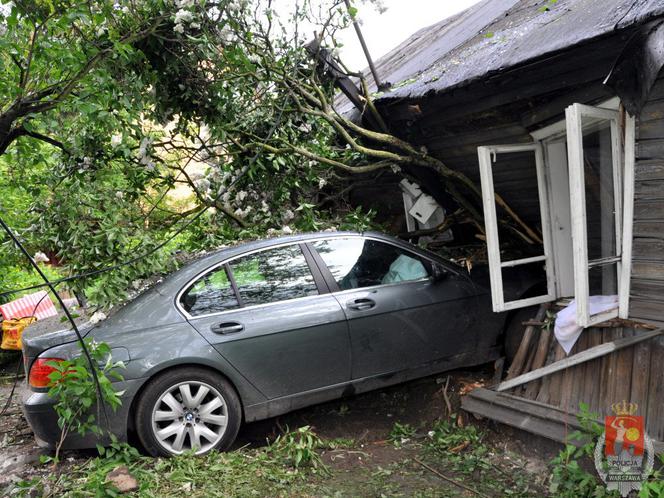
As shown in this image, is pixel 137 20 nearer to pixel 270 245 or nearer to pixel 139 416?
pixel 270 245

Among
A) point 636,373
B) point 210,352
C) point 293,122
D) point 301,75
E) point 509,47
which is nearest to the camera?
point 636,373

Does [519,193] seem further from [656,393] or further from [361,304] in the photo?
[656,393]

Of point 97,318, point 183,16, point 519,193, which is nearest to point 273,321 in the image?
point 97,318

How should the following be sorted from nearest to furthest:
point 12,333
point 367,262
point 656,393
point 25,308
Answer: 1. point 656,393
2. point 367,262
3. point 12,333
4. point 25,308

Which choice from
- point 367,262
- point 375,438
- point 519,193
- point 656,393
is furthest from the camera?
point 519,193

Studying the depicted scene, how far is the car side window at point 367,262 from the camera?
4.60 meters

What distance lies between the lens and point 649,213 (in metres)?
3.60

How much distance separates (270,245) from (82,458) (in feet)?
6.63

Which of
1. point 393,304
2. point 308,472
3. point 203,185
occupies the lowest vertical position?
point 308,472

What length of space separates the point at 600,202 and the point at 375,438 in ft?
8.18

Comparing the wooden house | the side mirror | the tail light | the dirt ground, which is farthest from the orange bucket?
the wooden house

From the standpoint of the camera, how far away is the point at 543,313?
470 cm

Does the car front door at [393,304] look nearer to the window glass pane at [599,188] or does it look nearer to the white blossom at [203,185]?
the window glass pane at [599,188]

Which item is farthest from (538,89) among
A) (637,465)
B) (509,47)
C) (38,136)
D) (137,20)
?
(38,136)
